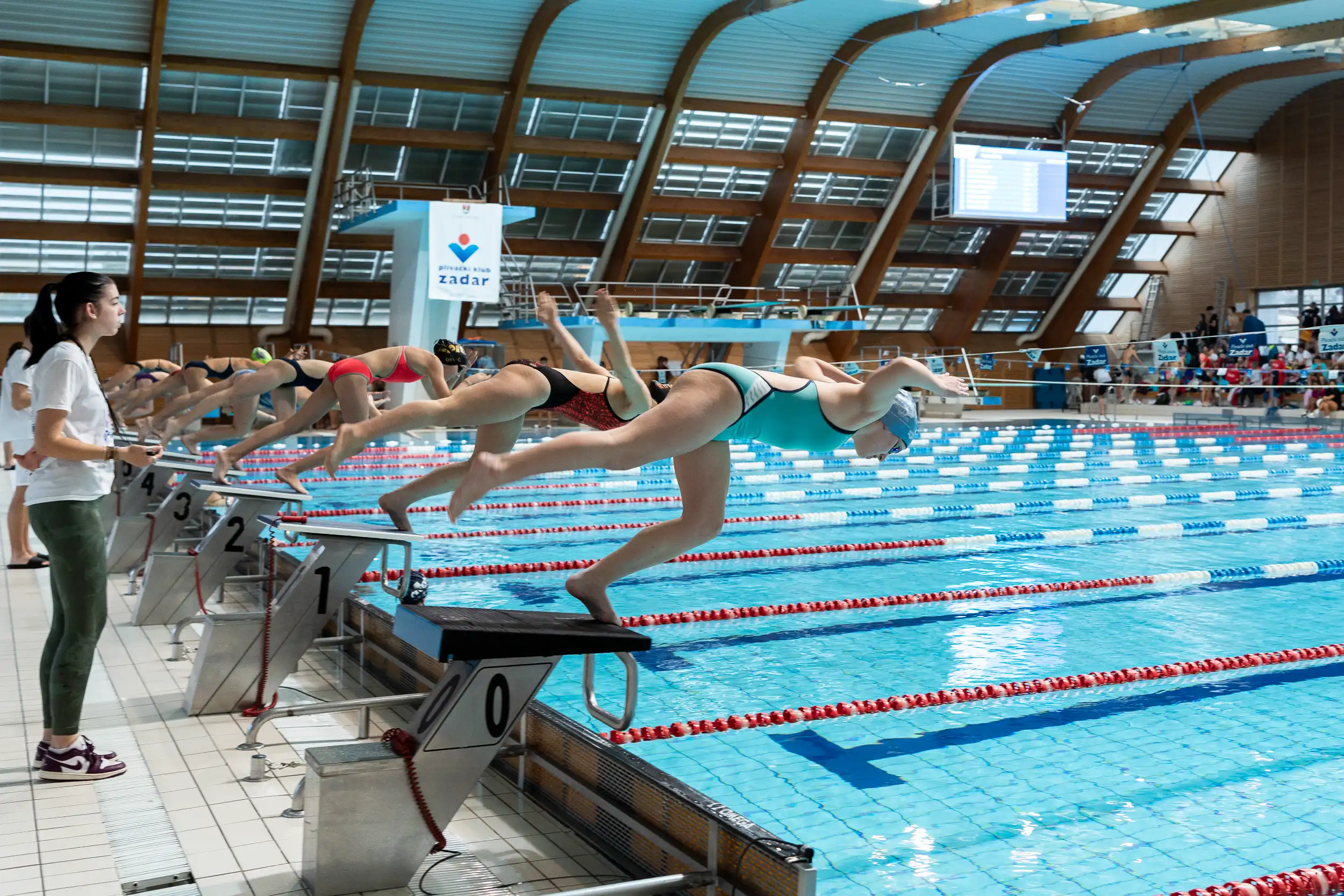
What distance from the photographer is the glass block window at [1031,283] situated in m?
27.1

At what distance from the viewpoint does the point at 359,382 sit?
22.2 ft

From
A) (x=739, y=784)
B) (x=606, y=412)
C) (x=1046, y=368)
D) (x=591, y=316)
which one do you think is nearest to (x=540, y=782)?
(x=739, y=784)

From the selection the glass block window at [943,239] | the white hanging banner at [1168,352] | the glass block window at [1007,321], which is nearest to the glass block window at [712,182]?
the glass block window at [943,239]

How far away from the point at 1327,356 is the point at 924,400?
23.6 feet

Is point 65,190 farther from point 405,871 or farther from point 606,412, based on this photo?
point 405,871

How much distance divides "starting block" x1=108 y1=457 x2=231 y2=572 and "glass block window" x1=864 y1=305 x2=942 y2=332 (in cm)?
2036

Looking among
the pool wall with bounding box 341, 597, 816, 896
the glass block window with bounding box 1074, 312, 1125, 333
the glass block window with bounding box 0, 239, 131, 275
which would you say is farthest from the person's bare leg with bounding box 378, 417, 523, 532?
the glass block window with bounding box 1074, 312, 1125, 333

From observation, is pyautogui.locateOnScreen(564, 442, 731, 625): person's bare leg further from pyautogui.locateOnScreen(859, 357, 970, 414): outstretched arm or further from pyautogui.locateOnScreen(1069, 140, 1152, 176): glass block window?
pyautogui.locateOnScreen(1069, 140, 1152, 176): glass block window

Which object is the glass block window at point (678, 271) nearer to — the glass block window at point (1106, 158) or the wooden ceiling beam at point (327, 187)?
the wooden ceiling beam at point (327, 187)

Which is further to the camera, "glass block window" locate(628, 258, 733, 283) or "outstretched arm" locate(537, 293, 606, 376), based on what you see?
"glass block window" locate(628, 258, 733, 283)

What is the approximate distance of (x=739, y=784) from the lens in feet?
11.4

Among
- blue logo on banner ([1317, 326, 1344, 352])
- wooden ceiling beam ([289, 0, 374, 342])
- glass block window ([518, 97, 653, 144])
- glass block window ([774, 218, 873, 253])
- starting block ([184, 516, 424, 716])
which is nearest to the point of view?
starting block ([184, 516, 424, 716])

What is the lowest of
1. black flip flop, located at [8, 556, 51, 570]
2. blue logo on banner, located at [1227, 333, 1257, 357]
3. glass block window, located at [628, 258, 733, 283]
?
black flip flop, located at [8, 556, 51, 570]

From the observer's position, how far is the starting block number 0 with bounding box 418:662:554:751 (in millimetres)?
2697
